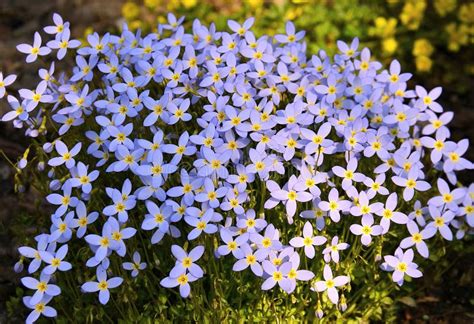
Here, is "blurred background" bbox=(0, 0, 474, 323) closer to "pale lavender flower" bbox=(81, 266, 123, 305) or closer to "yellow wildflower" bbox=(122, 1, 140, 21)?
"yellow wildflower" bbox=(122, 1, 140, 21)

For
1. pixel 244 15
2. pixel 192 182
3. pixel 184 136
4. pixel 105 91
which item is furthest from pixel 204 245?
pixel 244 15

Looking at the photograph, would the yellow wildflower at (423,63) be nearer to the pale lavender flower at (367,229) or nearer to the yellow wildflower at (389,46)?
the yellow wildflower at (389,46)

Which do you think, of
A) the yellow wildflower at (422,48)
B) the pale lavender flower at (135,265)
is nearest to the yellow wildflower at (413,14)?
the yellow wildflower at (422,48)

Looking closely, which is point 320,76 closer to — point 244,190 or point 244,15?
point 244,190

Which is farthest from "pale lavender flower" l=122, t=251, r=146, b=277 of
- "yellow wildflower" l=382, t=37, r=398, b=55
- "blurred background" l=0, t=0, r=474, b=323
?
"yellow wildflower" l=382, t=37, r=398, b=55

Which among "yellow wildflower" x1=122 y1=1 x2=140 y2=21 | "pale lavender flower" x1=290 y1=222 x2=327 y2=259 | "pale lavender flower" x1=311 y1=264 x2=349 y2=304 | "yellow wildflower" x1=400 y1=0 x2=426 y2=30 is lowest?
"yellow wildflower" x1=400 y1=0 x2=426 y2=30

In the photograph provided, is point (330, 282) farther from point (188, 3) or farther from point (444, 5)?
point (188, 3)

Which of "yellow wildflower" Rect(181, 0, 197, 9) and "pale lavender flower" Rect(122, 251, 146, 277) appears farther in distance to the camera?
"yellow wildflower" Rect(181, 0, 197, 9)

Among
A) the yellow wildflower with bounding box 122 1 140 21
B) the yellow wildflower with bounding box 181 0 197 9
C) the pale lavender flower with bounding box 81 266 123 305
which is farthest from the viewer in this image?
the yellow wildflower with bounding box 122 1 140 21
